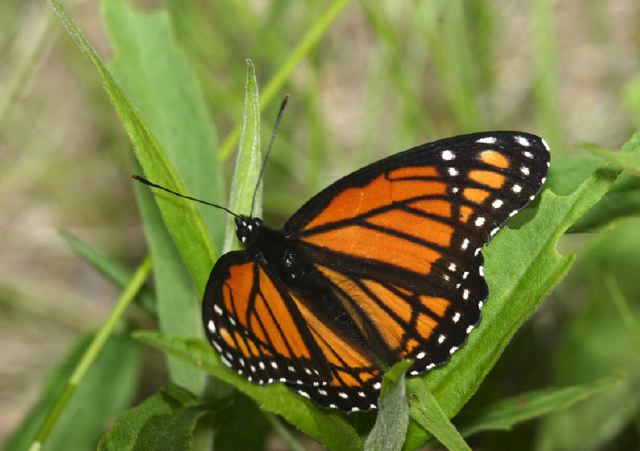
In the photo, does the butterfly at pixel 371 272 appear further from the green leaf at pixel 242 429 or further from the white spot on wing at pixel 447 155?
the green leaf at pixel 242 429

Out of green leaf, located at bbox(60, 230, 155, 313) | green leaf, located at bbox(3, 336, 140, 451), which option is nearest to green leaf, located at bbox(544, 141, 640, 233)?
green leaf, located at bbox(60, 230, 155, 313)

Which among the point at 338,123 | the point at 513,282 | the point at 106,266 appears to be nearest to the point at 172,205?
Answer: the point at 106,266

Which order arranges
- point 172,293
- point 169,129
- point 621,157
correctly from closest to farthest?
point 621,157 < point 172,293 < point 169,129

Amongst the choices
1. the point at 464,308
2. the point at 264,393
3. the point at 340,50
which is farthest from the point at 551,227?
the point at 340,50

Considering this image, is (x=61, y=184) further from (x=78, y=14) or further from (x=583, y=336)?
(x=583, y=336)

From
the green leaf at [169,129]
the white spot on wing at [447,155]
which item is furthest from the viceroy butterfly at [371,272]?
the green leaf at [169,129]

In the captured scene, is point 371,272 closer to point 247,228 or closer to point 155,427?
point 247,228
